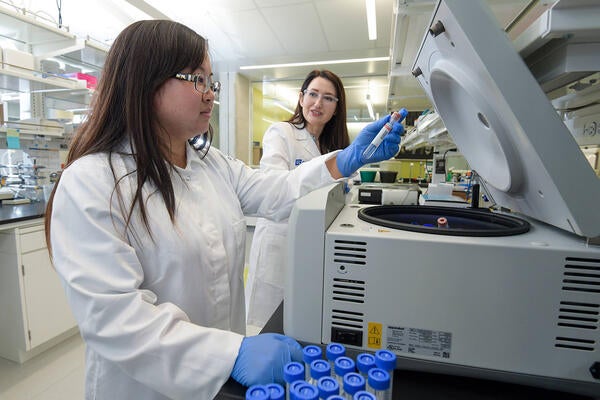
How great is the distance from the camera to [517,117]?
0.52m

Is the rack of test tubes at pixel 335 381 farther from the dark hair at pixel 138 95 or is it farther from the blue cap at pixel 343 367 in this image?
the dark hair at pixel 138 95

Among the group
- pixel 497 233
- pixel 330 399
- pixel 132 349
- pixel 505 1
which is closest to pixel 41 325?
pixel 132 349

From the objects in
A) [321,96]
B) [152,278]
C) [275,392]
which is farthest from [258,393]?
[321,96]

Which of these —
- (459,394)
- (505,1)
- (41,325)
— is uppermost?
(505,1)

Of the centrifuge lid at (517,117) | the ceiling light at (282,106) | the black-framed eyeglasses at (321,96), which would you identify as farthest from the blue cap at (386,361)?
the ceiling light at (282,106)

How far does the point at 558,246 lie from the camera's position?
557mm

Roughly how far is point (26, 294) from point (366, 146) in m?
2.36

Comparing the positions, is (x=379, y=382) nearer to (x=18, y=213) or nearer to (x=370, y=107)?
(x=18, y=213)

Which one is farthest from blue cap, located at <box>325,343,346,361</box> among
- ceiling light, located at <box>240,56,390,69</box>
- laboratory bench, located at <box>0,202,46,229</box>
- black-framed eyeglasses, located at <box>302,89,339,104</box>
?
ceiling light, located at <box>240,56,390,69</box>

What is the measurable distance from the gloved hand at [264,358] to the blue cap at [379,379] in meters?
0.19

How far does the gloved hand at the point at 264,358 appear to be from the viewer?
0.57 metres

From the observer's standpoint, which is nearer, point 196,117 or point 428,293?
point 428,293

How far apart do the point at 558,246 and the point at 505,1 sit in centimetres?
85

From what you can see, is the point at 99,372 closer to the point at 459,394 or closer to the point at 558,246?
the point at 459,394
